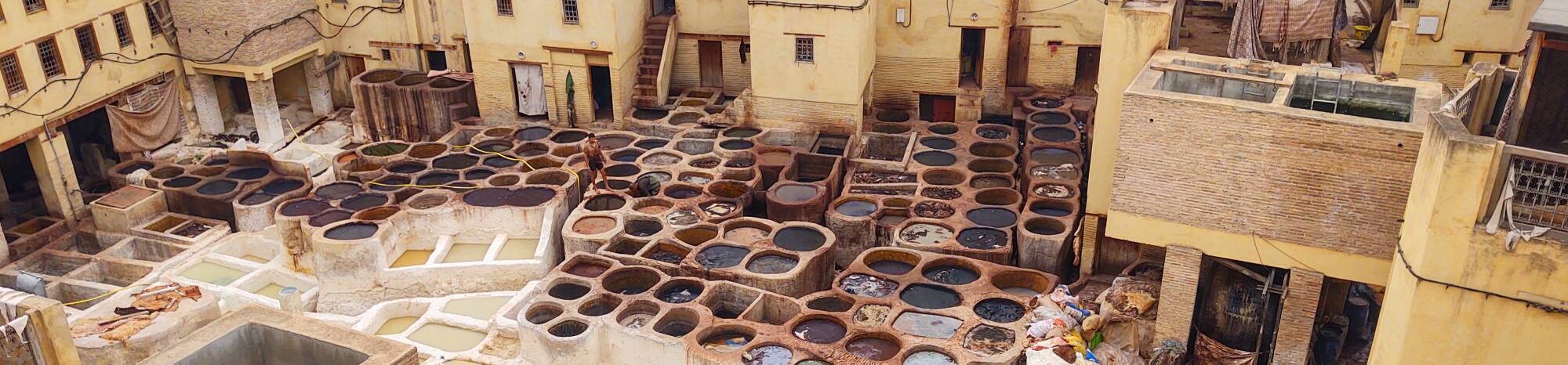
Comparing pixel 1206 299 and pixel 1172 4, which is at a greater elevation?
pixel 1172 4

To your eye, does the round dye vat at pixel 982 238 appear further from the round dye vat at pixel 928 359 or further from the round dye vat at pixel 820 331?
the round dye vat at pixel 928 359

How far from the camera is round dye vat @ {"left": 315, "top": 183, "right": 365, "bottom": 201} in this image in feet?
90.0

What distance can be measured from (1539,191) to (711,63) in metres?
21.7

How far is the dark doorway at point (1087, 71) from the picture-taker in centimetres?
3088

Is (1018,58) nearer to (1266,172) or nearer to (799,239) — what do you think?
(799,239)

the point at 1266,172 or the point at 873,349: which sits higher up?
the point at 1266,172

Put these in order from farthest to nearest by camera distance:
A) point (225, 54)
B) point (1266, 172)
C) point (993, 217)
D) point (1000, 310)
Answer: point (225, 54) → point (993, 217) → point (1000, 310) → point (1266, 172)

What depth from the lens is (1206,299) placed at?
20.6 m

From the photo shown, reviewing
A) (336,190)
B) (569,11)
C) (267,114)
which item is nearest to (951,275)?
(569,11)

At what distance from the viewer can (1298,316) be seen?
19000 millimetres

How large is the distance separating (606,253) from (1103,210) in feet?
30.7

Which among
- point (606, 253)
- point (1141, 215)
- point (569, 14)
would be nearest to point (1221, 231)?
point (1141, 215)

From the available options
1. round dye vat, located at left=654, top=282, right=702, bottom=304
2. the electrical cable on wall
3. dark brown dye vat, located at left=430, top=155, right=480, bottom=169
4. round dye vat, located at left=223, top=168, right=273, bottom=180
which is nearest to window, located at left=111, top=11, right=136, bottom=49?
the electrical cable on wall

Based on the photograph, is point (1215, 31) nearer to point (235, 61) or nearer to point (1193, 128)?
point (1193, 128)
